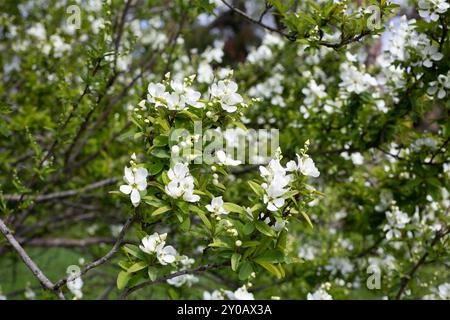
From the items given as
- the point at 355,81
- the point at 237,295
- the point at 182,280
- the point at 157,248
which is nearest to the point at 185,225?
the point at 157,248

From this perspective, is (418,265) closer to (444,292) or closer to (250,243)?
(444,292)

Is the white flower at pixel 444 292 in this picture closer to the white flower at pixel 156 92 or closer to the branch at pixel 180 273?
the branch at pixel 180 273

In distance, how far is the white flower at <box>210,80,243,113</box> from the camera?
150cm

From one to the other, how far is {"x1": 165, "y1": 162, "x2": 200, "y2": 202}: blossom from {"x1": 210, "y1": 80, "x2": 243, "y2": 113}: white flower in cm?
23

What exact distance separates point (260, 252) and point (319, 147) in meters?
1.52

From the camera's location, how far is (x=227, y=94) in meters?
1.50

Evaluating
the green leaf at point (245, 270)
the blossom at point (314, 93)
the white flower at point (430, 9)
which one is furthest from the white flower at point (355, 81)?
the green leaf at point (245, 270)

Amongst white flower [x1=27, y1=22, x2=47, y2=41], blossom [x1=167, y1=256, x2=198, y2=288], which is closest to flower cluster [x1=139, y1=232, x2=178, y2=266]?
blossom [x1=167, y1=256, x2=198, y2=288]

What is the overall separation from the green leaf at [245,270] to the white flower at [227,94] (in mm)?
433

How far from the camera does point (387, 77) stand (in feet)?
8.67

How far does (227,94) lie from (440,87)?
111cm

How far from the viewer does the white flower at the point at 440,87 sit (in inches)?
84.1

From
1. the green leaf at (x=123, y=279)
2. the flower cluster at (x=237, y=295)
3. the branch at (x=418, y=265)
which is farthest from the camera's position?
the branch at (x=418, y=265)

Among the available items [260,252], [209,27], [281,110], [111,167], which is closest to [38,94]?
[111,167]
